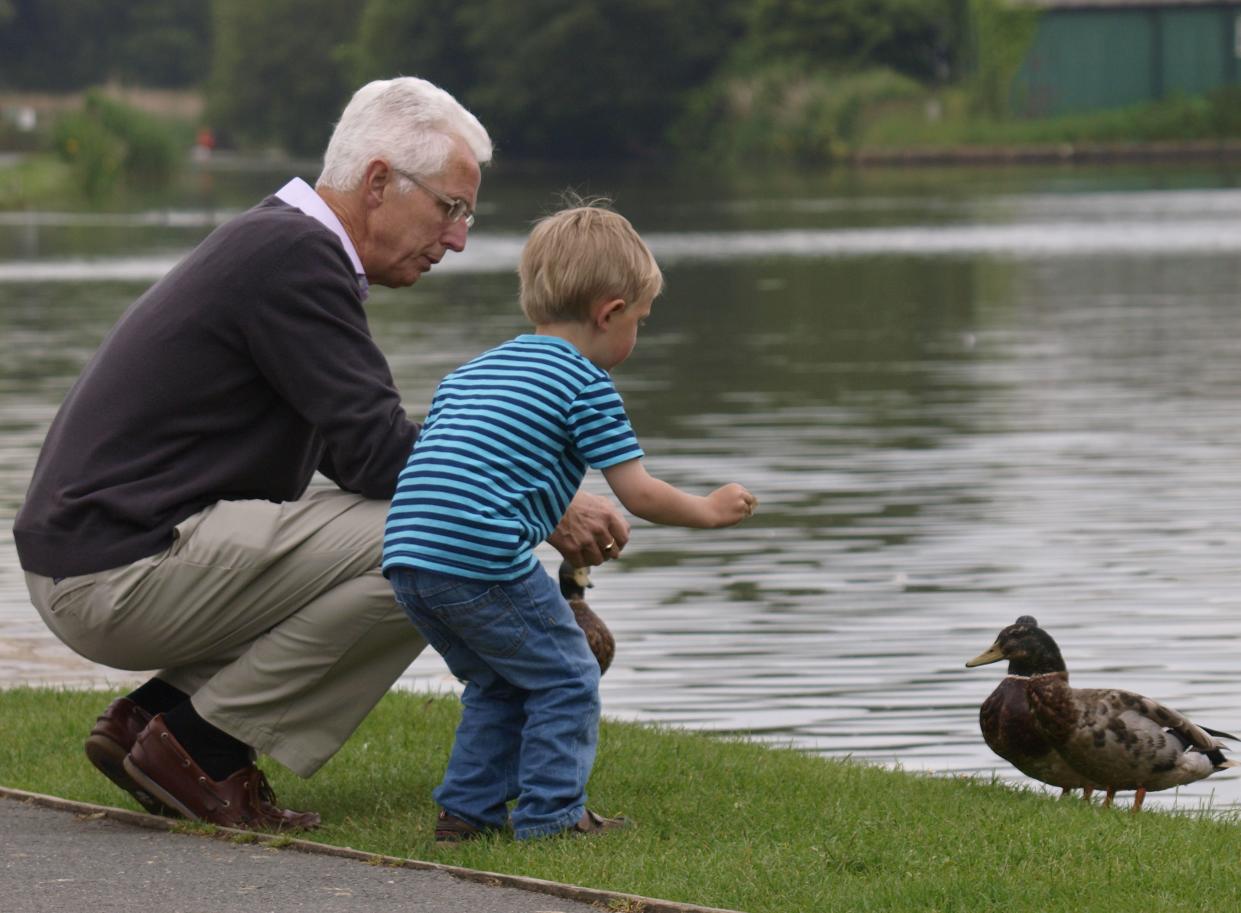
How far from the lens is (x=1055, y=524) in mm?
11766

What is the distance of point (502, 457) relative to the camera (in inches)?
206

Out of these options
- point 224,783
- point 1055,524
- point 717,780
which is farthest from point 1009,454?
point 224,783

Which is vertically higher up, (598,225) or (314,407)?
(598,225)

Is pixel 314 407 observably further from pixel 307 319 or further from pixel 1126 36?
pixel 1126 36

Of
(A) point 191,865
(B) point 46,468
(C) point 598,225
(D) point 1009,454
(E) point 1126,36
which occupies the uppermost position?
(C) point 598,225

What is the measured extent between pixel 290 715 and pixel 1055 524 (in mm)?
6900

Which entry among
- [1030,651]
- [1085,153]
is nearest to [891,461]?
[1030,651]

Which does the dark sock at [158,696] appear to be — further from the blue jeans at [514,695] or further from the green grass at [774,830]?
the blue jeans at [514,695]

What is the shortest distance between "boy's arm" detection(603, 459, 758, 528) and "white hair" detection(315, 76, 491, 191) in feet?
3.03

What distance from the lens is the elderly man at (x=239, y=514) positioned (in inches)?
212

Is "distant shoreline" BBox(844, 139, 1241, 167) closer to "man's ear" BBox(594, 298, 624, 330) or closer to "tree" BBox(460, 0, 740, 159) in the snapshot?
"tree" BBox(460, 0, 740, 159)

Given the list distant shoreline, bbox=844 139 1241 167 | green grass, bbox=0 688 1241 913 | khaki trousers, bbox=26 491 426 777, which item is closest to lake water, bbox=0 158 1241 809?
green grass, bbox=0 688 1241 913

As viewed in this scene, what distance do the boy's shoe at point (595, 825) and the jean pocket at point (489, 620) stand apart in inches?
17.4

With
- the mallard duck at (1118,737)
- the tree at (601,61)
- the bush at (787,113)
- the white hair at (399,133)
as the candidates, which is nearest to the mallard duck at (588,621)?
the mallard duck at (1118,737)
